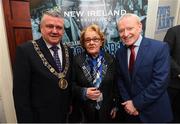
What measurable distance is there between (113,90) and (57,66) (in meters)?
0.58

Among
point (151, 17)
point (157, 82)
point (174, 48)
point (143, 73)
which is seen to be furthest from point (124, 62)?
point (151, 17)

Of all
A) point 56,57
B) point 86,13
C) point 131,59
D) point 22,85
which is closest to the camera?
point 22,85

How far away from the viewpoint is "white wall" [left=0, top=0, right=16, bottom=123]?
6.68 feet

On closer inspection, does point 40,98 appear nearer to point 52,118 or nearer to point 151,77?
point 52,118

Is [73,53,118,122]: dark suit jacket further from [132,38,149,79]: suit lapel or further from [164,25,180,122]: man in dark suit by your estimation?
[164,25,180,122]: man in dark suit

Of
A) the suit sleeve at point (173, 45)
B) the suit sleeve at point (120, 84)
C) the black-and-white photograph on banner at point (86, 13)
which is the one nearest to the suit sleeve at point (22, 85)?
the black-and-white photograph on banner at point (86, 13)

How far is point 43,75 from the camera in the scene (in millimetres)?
1657

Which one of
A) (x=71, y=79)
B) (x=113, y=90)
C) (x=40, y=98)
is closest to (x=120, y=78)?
(x=113, y=90)

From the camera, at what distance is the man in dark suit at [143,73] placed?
1.80 metres

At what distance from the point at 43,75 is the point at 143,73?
787mm

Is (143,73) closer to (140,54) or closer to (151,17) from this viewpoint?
(140,54)

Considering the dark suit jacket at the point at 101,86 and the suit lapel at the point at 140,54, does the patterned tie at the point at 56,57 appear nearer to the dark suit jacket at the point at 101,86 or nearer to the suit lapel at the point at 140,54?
the dark suit jacket at the point at 101,86

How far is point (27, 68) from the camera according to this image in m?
1.61

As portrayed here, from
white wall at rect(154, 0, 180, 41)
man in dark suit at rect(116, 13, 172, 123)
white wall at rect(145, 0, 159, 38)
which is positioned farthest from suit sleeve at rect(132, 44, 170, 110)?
white wall at rect(154, 0, 180, 41)
